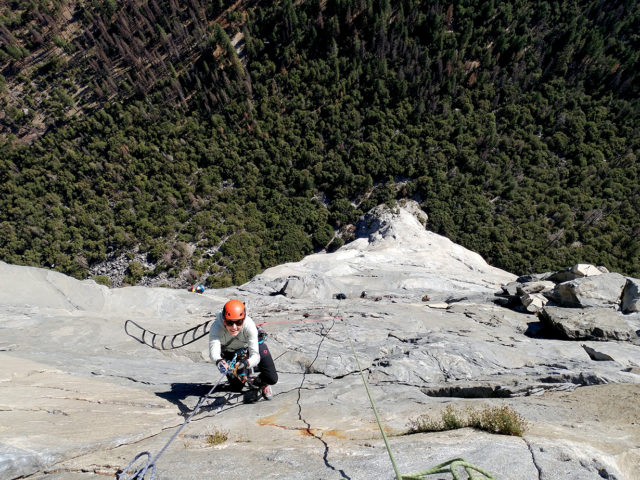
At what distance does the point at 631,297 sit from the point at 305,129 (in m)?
57.6

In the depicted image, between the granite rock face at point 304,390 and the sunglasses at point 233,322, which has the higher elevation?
the sunglasses at point 233,322

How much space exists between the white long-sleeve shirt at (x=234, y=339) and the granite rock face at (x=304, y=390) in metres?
1.26

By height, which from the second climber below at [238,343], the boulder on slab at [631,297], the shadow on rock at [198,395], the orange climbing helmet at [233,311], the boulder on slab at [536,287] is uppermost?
the orange climbing helmet at [233,311]

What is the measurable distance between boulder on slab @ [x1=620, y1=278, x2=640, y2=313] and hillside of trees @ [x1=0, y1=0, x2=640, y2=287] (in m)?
33.5

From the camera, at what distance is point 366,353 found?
11125 millimetres

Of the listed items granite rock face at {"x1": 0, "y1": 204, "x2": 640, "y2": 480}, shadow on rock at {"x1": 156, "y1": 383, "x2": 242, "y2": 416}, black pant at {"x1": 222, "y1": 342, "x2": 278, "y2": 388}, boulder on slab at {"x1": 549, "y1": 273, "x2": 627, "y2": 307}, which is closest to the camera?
granite rock face at {"x1": 0, "y1": 204, "x2": 640, "y2": 480}

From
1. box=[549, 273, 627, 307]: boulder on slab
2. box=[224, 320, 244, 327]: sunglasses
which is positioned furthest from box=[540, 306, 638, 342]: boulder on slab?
box=[224, 320, 244, 327]: sunglasses

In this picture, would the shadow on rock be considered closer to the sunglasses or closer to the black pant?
the black pant

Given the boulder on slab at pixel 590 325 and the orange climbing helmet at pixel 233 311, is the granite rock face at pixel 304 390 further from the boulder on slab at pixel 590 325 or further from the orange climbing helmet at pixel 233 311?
the orange climbing helmet at pixel 233 311

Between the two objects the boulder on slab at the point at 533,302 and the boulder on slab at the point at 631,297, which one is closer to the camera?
the boulder on slab at the point at 631,297

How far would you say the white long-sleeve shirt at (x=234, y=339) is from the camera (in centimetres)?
700

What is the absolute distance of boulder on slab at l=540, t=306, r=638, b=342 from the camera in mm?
12797

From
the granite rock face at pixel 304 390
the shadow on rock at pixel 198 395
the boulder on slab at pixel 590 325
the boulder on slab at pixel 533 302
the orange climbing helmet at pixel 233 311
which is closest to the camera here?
the granite rock face at pixel 304 390

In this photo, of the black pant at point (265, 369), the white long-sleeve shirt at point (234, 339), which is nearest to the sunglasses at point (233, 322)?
the white long-sleeve shirt at point (234, 339)
